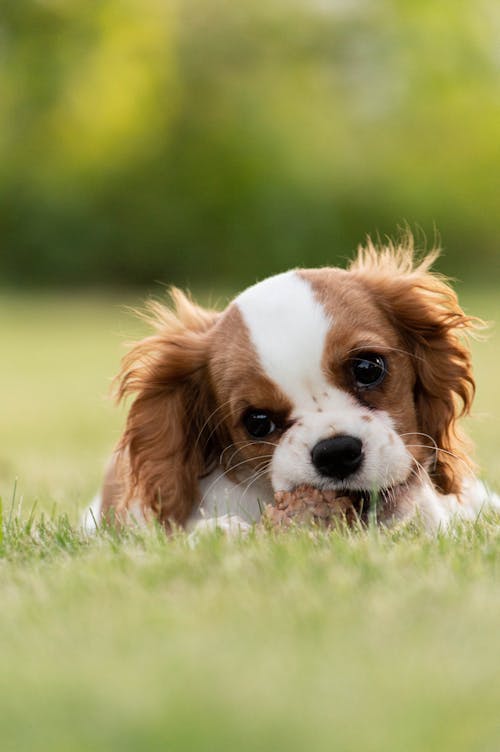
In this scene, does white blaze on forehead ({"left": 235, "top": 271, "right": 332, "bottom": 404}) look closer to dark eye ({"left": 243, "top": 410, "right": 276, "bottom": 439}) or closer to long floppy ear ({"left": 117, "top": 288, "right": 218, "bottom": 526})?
dark eye ({"left": 243, "top": 410, "right": 276, "bottom": 439})

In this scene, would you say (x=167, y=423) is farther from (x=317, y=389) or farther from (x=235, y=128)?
(x=235, y=128)

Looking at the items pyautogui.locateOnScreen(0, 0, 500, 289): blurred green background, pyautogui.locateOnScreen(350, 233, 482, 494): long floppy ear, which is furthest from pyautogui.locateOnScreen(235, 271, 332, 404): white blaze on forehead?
pyautogui.locateOnScreen(0, 0, 500, 289): blurred green background

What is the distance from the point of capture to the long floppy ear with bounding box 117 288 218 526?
180 inches

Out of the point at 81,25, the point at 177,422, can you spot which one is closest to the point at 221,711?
the point at 177,422

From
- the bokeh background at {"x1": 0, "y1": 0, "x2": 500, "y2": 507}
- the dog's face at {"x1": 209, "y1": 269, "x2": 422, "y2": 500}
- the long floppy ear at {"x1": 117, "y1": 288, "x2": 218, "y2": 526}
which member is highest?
the bokeh background at {"x1": 0, "y1": 0, "x2": 500, "y2": 507}

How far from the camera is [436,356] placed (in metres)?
→ 4.67

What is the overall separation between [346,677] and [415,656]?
0.58 ft

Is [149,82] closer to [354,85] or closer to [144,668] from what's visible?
[354,85]

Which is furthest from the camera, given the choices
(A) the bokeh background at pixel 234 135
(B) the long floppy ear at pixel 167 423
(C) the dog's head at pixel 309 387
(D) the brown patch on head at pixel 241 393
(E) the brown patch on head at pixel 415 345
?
(A) the bokeh background at pixel 234 135

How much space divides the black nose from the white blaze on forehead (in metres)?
0.23

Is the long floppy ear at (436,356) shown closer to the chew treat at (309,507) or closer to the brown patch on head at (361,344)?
the brown patch on head at (361,344)

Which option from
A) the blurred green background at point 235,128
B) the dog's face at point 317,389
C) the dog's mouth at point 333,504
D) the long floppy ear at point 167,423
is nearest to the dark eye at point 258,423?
the dog's face at point 317,389

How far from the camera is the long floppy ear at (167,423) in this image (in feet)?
15.0

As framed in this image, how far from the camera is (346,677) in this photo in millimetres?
2295
